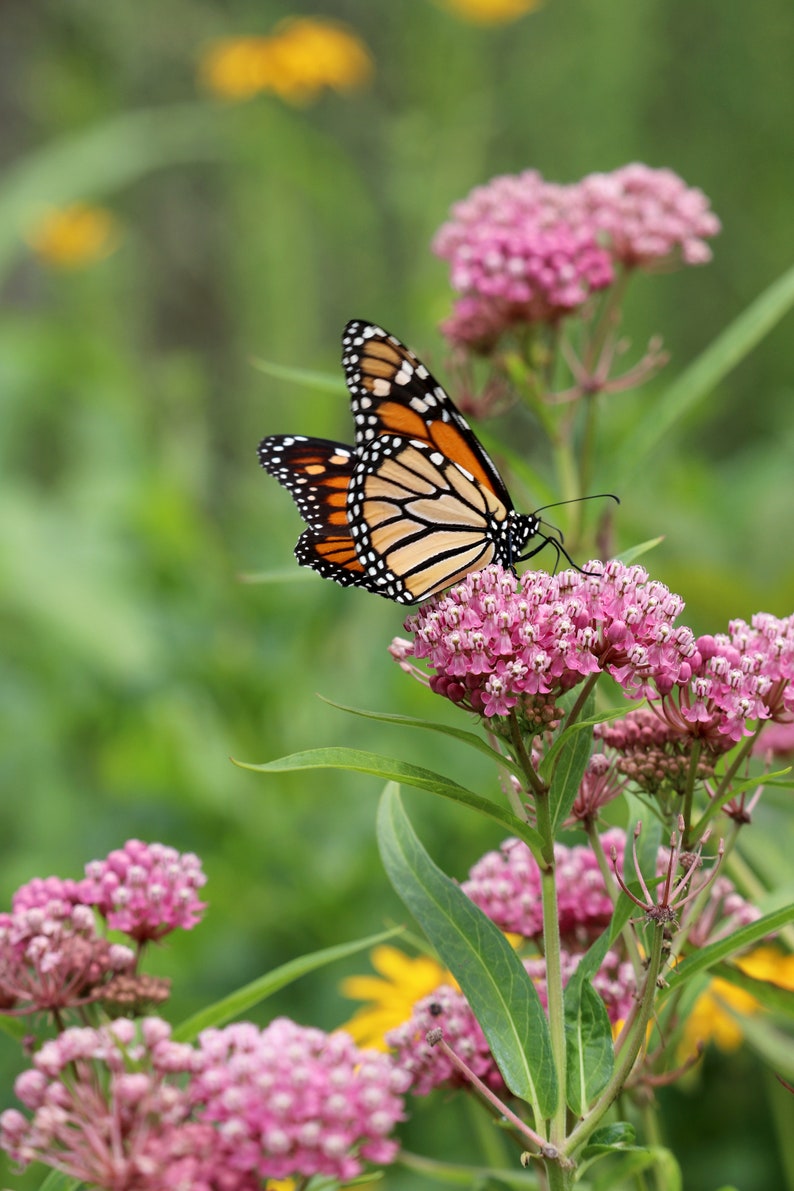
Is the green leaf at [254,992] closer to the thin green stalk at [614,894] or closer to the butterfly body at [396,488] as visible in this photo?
the thin green stalk at [614,894]

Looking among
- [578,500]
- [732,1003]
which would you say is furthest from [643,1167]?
[578,500]

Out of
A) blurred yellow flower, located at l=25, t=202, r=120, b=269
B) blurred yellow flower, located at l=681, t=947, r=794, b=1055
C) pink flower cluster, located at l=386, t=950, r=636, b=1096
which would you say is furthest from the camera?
blurred yellow flower, located at l=25, t=202, r=120, b=269

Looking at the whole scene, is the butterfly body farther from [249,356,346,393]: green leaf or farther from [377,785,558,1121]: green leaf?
[377,785,558,1121]: green leaf

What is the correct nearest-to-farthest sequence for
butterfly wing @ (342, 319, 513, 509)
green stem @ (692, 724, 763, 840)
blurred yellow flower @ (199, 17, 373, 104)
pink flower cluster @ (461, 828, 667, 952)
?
green stem @ (692, 724, 763, 840) → pink flower cluster @ (461, 828, 667, 952) → butterfly wing @ (342, 319, 513, 509) → blurred yellow flower @ (199, 17, 373, 104)

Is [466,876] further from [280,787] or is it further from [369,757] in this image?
[369,757]

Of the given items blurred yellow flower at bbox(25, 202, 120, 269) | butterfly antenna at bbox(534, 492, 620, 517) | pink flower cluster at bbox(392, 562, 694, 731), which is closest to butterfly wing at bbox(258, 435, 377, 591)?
butterfly antenna at bbox(534, 492, 620, 517)

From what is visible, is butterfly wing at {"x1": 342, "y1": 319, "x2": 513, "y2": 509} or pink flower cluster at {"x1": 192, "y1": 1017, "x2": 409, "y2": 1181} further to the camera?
butterfly wing at {"x1": 342, "y1": 319, "x2": 513, "y2": 509}

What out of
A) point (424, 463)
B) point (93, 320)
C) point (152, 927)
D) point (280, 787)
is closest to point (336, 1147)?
point (152, 927)

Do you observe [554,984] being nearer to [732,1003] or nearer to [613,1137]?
[613,1137]
